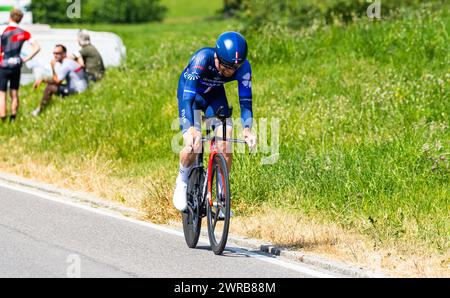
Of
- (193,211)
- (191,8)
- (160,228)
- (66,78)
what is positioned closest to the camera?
(193,211)

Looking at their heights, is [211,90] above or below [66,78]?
above

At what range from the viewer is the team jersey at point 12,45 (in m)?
18.4

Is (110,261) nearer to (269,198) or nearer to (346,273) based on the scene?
(346,273)

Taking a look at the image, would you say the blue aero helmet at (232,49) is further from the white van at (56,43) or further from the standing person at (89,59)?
the white van at (56,43)

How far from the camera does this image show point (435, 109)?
14492 mm

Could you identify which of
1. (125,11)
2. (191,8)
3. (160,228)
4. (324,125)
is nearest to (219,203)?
(160,228)

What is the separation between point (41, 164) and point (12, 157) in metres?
0.98

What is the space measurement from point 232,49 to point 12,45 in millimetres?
10429

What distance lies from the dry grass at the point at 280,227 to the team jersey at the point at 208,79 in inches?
51.3

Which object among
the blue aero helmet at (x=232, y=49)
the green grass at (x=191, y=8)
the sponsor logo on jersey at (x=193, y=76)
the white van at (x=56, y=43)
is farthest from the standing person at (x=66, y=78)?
the green grass at (x=191, y=8)

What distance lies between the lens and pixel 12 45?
60.4 ft

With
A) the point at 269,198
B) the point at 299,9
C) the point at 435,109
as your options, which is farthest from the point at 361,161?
the point at 299,9

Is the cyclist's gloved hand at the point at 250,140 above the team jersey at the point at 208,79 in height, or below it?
below

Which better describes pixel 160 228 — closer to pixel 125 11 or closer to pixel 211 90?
pixel 211 90
